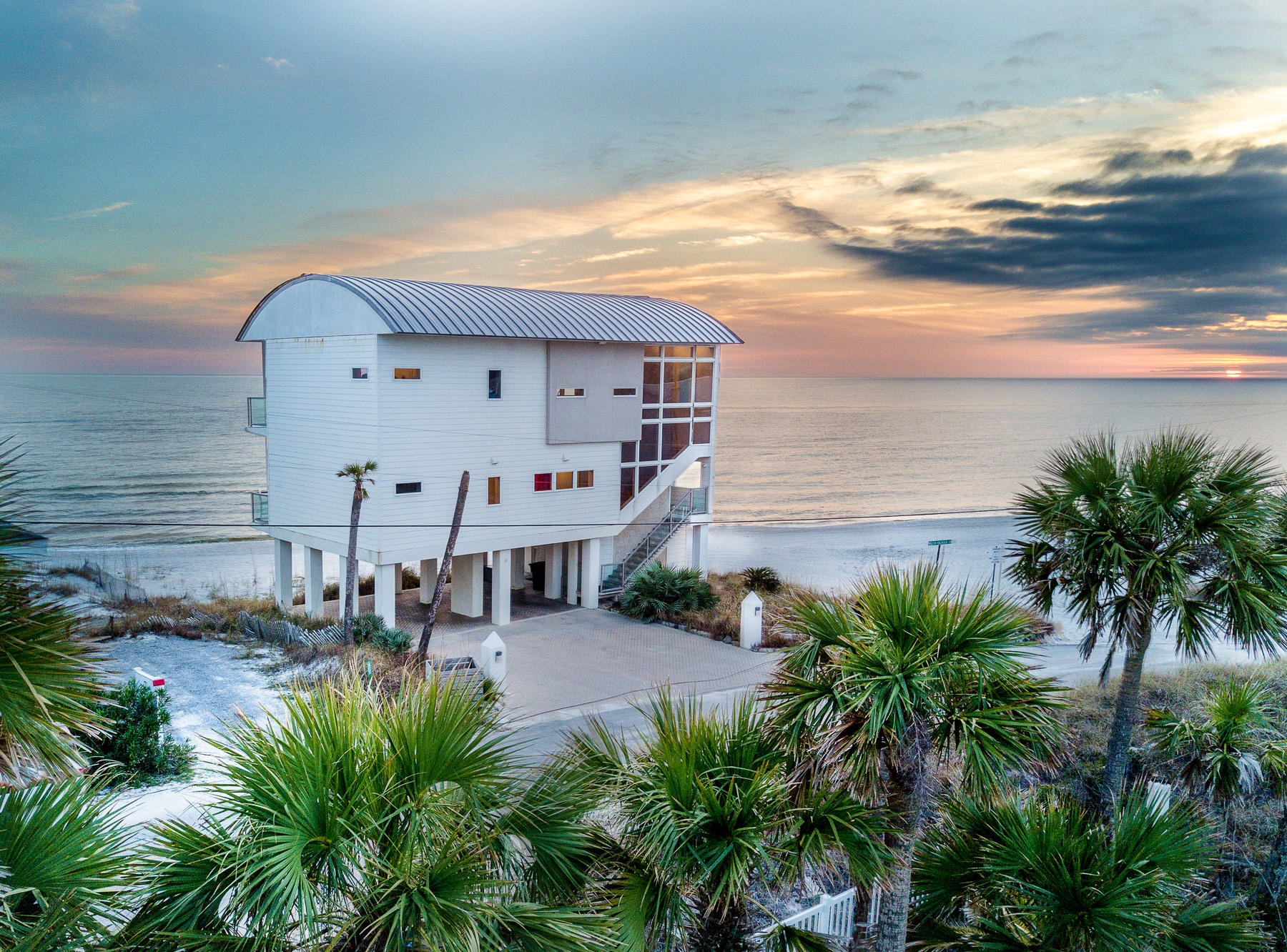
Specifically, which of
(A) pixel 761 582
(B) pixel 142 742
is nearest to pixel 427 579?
(A) pixel 761 582

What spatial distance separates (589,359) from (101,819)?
831 inches

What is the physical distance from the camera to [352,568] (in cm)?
2091

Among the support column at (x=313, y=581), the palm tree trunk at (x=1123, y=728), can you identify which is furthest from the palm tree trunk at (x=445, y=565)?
the palm tree trunk at (x=1123, y=728)

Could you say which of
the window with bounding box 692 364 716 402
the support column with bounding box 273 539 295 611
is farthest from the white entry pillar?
the support column with bounding box 273 539 295 611

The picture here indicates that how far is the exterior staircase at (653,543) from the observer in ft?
88.0

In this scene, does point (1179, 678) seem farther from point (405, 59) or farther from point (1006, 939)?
point (405, 59)

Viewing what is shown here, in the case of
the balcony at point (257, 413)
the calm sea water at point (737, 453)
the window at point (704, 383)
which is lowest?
the calm sea water at point (737, 453)

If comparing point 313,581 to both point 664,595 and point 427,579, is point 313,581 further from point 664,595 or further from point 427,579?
point 664,595

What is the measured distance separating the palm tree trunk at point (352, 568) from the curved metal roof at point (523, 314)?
4194mm

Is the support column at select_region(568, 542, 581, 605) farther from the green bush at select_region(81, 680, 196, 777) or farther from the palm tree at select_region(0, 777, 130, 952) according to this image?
the palm tree at select_region(0, 777, 130, 952)

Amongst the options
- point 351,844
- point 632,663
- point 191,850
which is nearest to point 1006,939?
point 351,844

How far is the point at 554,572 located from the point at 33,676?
76.4ft

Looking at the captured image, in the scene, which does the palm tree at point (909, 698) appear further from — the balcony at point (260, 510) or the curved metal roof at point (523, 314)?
the balcony at point (260, 510)

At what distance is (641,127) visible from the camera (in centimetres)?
4994
